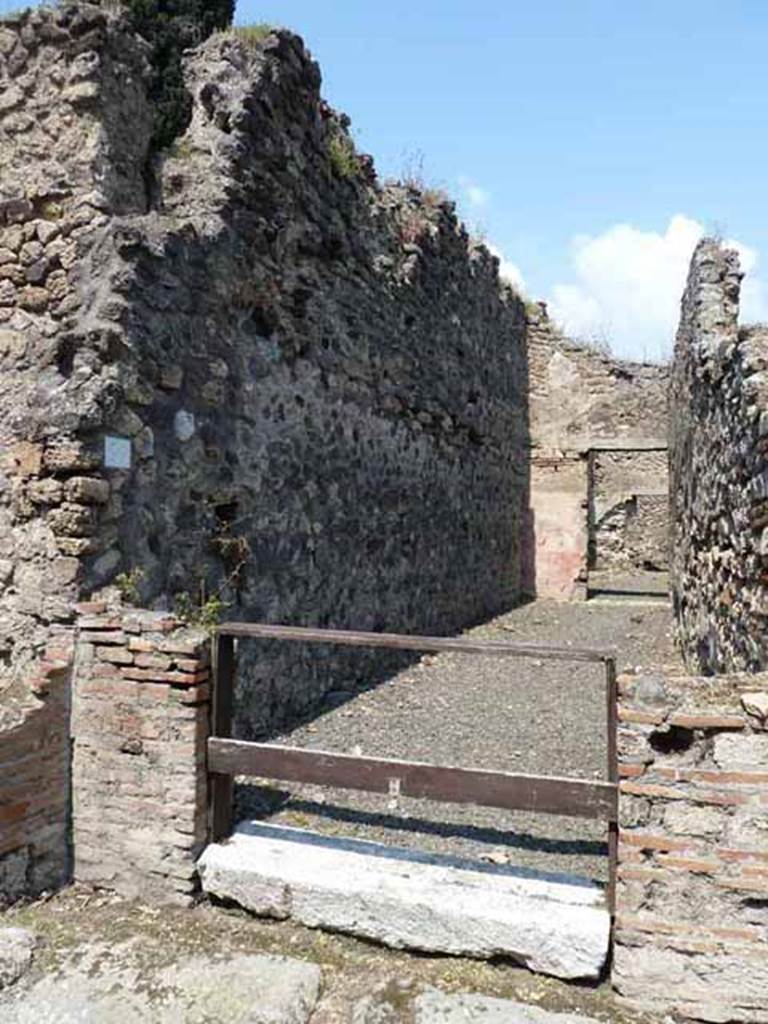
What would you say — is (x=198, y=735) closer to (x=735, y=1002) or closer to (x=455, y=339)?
(x=735, y=1002)

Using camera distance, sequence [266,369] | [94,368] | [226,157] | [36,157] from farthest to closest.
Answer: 1. [266,369]
2. [226,157]
3. [36,157]
4. [94,368]

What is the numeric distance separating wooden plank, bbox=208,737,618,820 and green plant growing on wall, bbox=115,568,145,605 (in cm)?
102

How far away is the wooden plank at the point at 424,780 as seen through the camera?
301cm

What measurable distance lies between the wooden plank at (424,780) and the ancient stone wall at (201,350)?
4.15 ft

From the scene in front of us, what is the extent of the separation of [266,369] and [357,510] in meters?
1.76

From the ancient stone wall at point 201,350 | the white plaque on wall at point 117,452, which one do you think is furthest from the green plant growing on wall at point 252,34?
the white plaque on wall at point 117,452

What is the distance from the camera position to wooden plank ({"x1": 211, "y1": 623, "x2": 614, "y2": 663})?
308 centimetres

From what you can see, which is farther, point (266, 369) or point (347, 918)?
point (266, 369)

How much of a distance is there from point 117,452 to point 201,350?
100 centimetres

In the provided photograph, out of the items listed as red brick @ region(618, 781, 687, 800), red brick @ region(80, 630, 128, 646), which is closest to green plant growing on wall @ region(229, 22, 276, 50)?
red brick @ region(80, 630, 128, 646)

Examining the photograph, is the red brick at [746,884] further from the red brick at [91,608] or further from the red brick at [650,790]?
the red brick at [91,608]

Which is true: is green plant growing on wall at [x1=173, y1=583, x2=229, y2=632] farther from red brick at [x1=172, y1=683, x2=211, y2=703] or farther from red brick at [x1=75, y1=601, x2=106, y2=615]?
red brick at [x1=172, y1=683, x2=211, y2=703]

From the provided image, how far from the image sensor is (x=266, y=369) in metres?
5.64

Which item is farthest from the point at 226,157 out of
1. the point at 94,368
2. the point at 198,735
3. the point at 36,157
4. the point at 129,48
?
the point at 198,735
